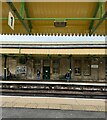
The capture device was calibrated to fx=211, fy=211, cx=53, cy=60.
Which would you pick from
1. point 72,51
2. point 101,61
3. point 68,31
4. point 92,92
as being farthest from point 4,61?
point 68,31

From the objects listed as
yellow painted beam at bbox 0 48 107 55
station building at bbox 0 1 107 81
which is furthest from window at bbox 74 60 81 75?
yellow painted beam at bbox 0 48 107 55

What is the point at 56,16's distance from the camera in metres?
6.42

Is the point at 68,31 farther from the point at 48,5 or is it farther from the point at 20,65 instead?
the point at 20,65

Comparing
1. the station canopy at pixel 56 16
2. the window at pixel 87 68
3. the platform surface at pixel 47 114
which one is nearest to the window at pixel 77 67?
the window at pixel 87 68

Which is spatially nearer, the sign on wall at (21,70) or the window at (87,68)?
the window at (87,68)

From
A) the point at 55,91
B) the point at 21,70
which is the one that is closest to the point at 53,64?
the point at 21,70

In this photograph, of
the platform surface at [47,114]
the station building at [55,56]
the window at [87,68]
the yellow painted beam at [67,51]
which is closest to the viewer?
the platform surface at [47,114]

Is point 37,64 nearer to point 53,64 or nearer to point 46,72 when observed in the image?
point 46,72

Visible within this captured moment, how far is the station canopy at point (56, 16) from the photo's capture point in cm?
574

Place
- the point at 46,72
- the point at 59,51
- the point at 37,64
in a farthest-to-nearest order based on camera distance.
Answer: the point at 37,64
the point at 46,72
the point at 59,51

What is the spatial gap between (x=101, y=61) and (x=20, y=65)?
10836mm

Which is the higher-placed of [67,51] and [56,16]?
[67,51]

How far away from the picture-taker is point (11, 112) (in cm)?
683

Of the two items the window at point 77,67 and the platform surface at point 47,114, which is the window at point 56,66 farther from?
the platform surface at point 47,114
